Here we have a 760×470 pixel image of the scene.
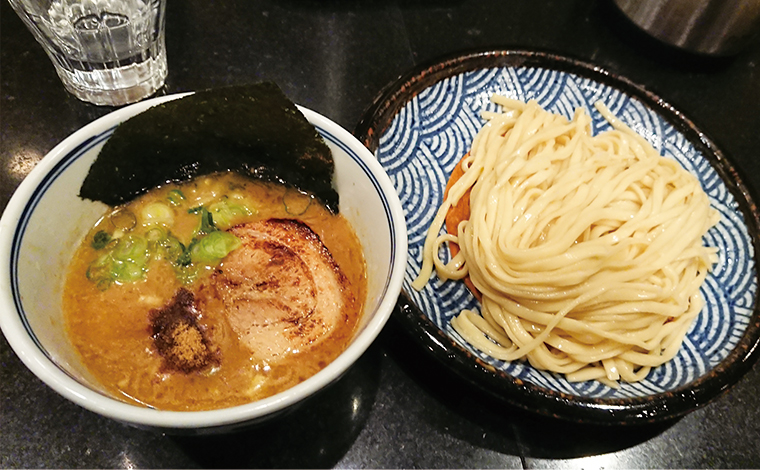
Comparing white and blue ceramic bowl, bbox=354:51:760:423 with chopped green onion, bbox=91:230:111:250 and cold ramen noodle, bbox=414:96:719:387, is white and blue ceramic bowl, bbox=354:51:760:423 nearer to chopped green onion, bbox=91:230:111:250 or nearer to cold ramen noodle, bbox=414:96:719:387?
cold ramen noodle, bbox=414:96:719:387

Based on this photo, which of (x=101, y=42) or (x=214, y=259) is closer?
(x=214, y=259)

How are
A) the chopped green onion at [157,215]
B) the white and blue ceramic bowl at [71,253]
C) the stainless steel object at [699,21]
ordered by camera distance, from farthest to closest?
1. the stainless steel object at [699,21]
2. the chopped green onion at [157,215]
3. the white and blue ceramic bowl at [71,253]

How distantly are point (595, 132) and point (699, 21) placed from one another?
773 millimetres

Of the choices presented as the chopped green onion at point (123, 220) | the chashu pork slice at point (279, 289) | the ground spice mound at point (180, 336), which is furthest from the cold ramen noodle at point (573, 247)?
the chopped green onion at point (123, 220)

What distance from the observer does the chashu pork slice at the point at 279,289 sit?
1.15 m

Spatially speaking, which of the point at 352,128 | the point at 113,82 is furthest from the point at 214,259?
the point at 113,82

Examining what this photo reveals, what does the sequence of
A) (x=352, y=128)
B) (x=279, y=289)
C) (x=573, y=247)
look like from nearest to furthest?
(x=279, y=289) → (x=573, y=247) → (x=352, y=128)

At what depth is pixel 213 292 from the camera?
121 centimetres

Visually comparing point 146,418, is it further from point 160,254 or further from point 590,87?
point 590,87

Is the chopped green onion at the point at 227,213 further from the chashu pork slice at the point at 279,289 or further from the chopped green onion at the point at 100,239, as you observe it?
the chopped green onion at the point at 100,239

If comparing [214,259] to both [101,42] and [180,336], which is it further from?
[101,42]

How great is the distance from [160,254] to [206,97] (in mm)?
370

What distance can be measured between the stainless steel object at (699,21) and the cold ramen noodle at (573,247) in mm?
725

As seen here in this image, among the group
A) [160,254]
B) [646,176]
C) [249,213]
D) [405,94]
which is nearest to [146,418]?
[160,254]
